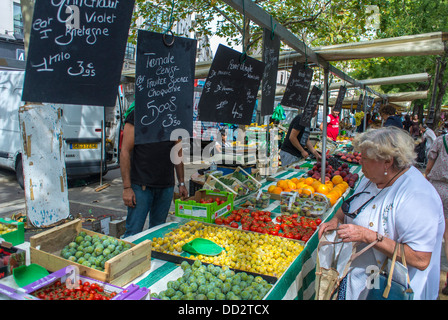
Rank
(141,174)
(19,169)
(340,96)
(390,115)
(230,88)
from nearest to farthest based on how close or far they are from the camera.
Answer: (230,88), (141,174), (390,115), (19,169), (340,96)

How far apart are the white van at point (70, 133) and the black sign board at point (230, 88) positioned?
5536mm

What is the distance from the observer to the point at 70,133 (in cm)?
745

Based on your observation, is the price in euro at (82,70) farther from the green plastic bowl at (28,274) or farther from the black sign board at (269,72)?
the black sign board at (269,72)

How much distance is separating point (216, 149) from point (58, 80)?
9652 millimetres

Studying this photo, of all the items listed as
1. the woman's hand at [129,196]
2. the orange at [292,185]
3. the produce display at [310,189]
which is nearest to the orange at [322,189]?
the produce display at [310,189]

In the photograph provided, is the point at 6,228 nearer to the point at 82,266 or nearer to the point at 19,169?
the point at 82,266

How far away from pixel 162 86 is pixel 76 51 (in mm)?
767

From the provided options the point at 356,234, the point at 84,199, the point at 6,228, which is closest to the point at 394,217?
the point at 356,234

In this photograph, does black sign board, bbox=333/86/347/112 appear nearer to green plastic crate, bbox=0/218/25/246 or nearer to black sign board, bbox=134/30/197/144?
black sign board, bbox=134/30/197/144

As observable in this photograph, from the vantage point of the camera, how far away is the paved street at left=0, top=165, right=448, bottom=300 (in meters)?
6.12

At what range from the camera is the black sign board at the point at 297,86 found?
425 cm

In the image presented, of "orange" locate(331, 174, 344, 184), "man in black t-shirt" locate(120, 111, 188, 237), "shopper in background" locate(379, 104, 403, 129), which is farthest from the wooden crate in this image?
"shopper in background" locate(379, 104, 403, 129)

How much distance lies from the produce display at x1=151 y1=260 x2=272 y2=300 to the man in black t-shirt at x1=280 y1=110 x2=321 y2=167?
14.1 ft
